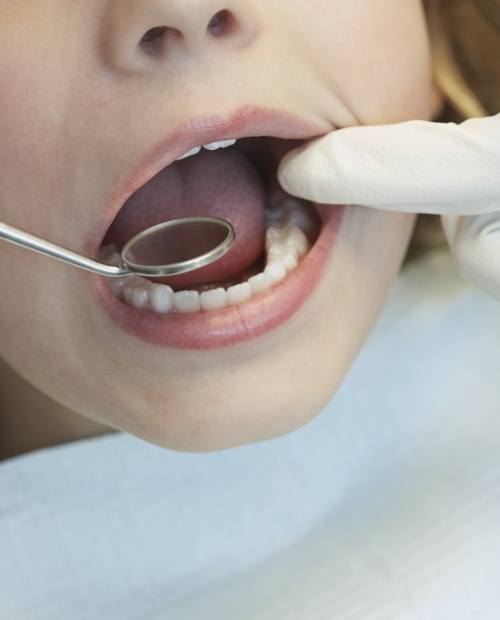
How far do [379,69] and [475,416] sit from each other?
0.45m

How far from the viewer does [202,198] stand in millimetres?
875

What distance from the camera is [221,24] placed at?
0.70 meters

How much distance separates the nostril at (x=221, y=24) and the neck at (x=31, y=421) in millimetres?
503

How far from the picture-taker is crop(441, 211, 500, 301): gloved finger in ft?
2.64

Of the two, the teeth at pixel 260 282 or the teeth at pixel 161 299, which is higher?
the teeth at pixel 161 299

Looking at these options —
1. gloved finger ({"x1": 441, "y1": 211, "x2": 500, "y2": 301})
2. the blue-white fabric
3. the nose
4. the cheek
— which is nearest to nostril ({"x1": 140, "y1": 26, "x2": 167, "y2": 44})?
the nose

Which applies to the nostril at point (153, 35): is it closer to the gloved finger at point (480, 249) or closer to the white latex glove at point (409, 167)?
the white latex glove at point (409, 167)

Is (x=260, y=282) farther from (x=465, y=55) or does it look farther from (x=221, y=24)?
(x=465, y=55)

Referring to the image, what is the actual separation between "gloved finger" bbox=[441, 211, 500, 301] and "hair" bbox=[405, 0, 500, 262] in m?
0.17

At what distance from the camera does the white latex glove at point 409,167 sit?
29.5 inches

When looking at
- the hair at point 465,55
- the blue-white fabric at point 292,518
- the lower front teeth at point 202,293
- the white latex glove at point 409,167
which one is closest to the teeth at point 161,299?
the lower front teeth at point 202,293

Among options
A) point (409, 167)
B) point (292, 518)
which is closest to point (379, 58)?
point (409, 167)

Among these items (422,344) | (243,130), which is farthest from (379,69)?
(422,344)

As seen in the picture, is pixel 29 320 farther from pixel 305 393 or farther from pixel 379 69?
pixel 379 69
